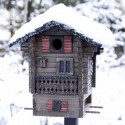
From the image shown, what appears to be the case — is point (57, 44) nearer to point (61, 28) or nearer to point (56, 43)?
point (56, 43)

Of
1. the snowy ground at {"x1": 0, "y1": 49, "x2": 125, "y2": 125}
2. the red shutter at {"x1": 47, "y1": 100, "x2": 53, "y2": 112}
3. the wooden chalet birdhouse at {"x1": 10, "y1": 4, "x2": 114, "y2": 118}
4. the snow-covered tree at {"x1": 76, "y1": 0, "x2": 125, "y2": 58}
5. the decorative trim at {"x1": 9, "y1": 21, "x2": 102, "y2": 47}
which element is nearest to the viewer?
the decorative trim at {"x1": 9, "y1": 21, "x2": 102, "y2": 47}

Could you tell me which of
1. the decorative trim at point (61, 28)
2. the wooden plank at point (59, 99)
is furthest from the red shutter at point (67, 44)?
the wooden plank at point (59, 99)

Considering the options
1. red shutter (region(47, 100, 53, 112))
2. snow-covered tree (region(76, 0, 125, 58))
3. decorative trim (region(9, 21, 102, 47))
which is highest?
snow-covered tree (region(76, 0, 125, 58))

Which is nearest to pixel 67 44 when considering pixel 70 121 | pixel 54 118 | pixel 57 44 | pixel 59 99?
pixel 57 44

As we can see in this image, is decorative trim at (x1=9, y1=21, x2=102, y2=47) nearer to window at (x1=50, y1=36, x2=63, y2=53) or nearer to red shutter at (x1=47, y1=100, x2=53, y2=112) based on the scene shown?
window at (x1=50, y1=36, x2=63, y2=53)

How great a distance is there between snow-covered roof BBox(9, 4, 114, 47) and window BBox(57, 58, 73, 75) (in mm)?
320

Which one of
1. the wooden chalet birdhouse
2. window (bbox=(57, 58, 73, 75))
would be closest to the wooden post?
the wooden chalet birdhouse

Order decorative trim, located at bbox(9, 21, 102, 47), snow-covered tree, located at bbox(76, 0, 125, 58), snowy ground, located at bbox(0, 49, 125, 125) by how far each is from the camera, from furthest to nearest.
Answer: snow-covered tree, located at bbox(76, 0, 125, 58) < snowy ground, located at bbox(0, 49, 125, 125) < decorative trim, located at bbox(9, 21, 102, 47)

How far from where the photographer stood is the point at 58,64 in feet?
14.1

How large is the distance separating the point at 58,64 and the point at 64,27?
439mm

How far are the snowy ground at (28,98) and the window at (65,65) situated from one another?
3.14 m

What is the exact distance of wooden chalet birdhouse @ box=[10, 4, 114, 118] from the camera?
13.9 ft

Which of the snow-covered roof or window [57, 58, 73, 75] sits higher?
the snow-covered roof

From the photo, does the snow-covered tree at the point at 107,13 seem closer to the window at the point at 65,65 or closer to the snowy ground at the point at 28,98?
the snowy ground at the point at 28,98
